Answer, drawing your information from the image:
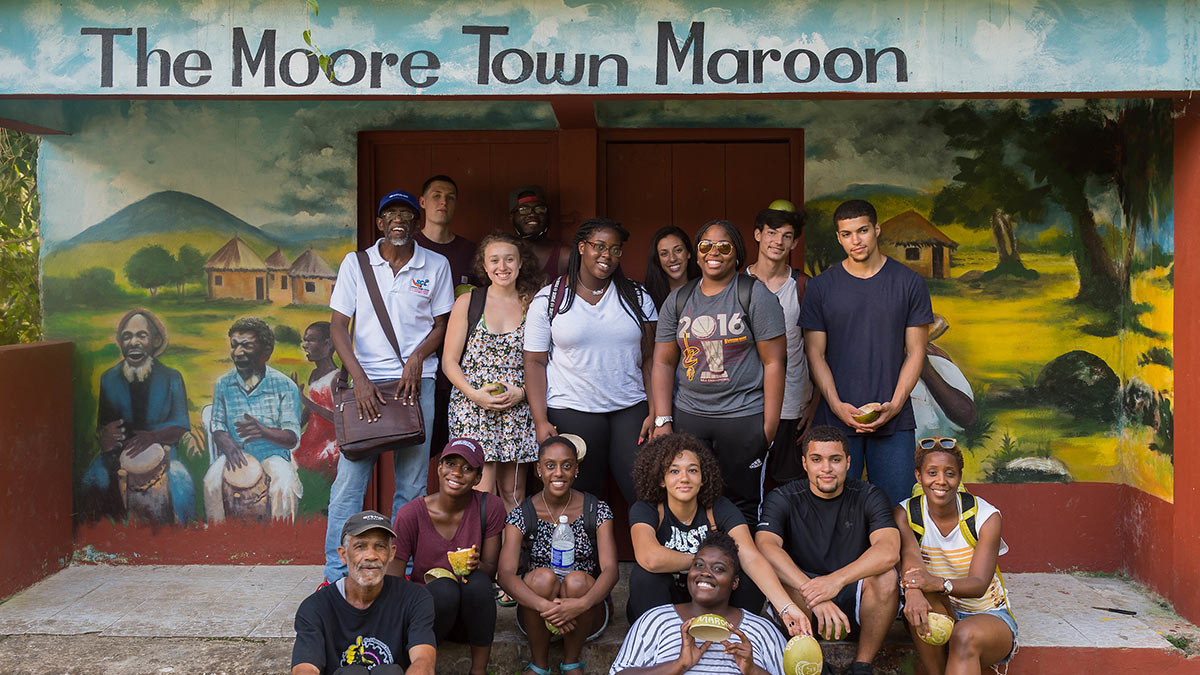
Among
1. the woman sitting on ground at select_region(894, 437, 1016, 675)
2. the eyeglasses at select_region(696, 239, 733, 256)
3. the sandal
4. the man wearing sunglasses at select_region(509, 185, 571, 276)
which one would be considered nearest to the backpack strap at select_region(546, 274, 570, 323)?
the man wearing sunglasses at select_region(509, 185, 571, 276)

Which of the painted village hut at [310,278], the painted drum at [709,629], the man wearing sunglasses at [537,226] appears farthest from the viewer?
the painted village hut at [310,278]

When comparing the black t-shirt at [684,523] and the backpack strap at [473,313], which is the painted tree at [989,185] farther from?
the backpack strap at [473,313]

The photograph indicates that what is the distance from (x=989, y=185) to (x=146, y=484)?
5.10m

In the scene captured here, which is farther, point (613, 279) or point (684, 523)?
point (613, 279)

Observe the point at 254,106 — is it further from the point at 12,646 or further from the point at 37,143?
the point at 12,646

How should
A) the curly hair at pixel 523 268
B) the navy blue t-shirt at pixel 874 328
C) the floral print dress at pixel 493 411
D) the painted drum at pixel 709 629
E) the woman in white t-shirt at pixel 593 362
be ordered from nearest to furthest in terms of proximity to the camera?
→ the painted drum at pixel 709 629, the navy blue t-shirt at pixel 874 328, the woman in white t-shirt at pixel 593 362, the floral print dress at pixel 493 411, the curly hair at pixel 523 268

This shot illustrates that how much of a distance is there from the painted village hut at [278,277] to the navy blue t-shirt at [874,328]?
10.1ft

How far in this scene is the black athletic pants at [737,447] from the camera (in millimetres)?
4770

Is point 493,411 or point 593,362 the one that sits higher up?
point 593,362

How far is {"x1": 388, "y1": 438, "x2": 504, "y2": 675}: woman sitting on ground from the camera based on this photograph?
4414mm

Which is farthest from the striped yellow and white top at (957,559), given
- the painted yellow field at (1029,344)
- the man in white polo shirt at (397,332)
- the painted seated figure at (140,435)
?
the painted seated figure at (140,435)

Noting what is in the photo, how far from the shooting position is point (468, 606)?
14.5 feet

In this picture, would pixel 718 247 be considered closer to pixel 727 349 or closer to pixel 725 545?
pixel 727 349

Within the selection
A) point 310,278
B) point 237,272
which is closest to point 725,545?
point 310,278
